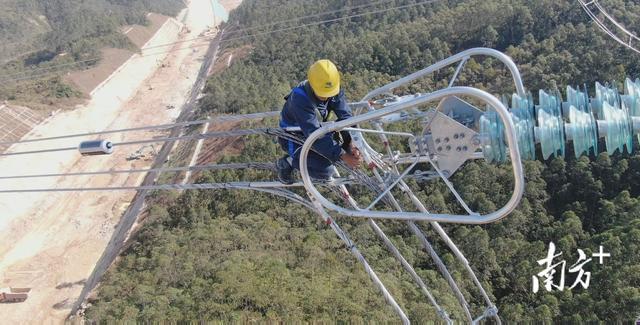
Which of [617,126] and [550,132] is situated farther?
[550,132]

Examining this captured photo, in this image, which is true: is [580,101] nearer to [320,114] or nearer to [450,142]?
[450,142]

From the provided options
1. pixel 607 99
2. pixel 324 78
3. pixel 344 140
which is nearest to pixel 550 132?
pixel 607 99

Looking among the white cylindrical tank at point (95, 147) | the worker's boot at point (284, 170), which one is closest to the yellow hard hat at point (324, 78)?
the worker's boot at point (284, 170)

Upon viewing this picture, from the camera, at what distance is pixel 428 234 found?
1614 centimetres

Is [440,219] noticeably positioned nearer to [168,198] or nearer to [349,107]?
[349,107]

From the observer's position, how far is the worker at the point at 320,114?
5.26 meters

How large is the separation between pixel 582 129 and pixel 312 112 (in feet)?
9.01

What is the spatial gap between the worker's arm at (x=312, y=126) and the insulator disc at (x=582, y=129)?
91.8 inches

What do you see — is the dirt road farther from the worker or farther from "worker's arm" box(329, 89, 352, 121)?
"worker's arm" box(329, 89, 352, 121)

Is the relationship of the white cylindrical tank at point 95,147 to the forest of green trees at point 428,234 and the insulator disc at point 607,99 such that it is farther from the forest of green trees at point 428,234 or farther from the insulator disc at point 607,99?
the insulator disc at point 607,99

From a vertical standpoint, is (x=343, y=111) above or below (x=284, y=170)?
above

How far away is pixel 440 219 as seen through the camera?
4.48 meters

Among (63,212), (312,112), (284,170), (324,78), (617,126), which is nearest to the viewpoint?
(617,126)

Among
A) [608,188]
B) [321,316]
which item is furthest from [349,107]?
[608,188]
